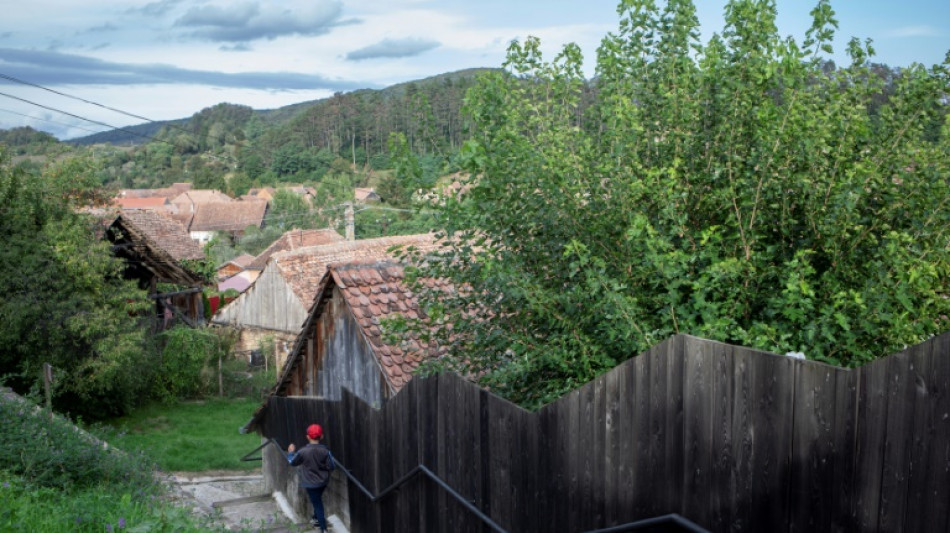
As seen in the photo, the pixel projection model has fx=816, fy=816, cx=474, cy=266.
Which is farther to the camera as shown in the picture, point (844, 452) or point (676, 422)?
point (676, 422)

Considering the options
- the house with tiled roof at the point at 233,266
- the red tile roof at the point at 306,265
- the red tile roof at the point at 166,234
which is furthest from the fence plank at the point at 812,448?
the house with tiled roof at the point at 233,266

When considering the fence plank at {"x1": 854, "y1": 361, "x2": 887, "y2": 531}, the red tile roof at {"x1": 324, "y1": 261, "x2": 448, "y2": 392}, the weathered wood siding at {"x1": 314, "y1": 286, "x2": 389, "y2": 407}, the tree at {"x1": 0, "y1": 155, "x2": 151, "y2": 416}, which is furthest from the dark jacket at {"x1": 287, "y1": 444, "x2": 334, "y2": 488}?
the tree at {"x1": 0, "y1": 155, "x2": 151, "y2": 416}

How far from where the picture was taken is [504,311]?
552 centimetres

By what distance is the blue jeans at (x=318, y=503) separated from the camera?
29.8 ft

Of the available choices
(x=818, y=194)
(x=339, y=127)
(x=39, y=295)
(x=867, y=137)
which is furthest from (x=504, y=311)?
(x=339, y=127)

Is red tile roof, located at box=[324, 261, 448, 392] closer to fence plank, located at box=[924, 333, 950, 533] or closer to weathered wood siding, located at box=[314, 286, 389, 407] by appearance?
weathered wood siding, located at box=[314, 286, 389, 407]

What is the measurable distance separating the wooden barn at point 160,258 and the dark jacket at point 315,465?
14.3m

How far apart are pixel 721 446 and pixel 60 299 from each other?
19.4 meters

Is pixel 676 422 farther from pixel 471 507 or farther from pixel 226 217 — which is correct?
pixel 226 217

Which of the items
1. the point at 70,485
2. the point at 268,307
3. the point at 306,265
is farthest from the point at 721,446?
the point at 268,307

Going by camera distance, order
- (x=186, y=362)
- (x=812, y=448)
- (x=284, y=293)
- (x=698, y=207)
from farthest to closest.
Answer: (x=284, y=293) → (x=186, y=362) → (x=698, y=207) → (x=812, y=448)

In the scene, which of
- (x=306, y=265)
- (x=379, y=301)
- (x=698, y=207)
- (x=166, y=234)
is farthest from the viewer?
(x=166, y=234)

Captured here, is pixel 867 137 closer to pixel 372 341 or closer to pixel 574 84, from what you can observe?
pixel 574 84

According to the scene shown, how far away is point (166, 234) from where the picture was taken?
30250 millimetres
